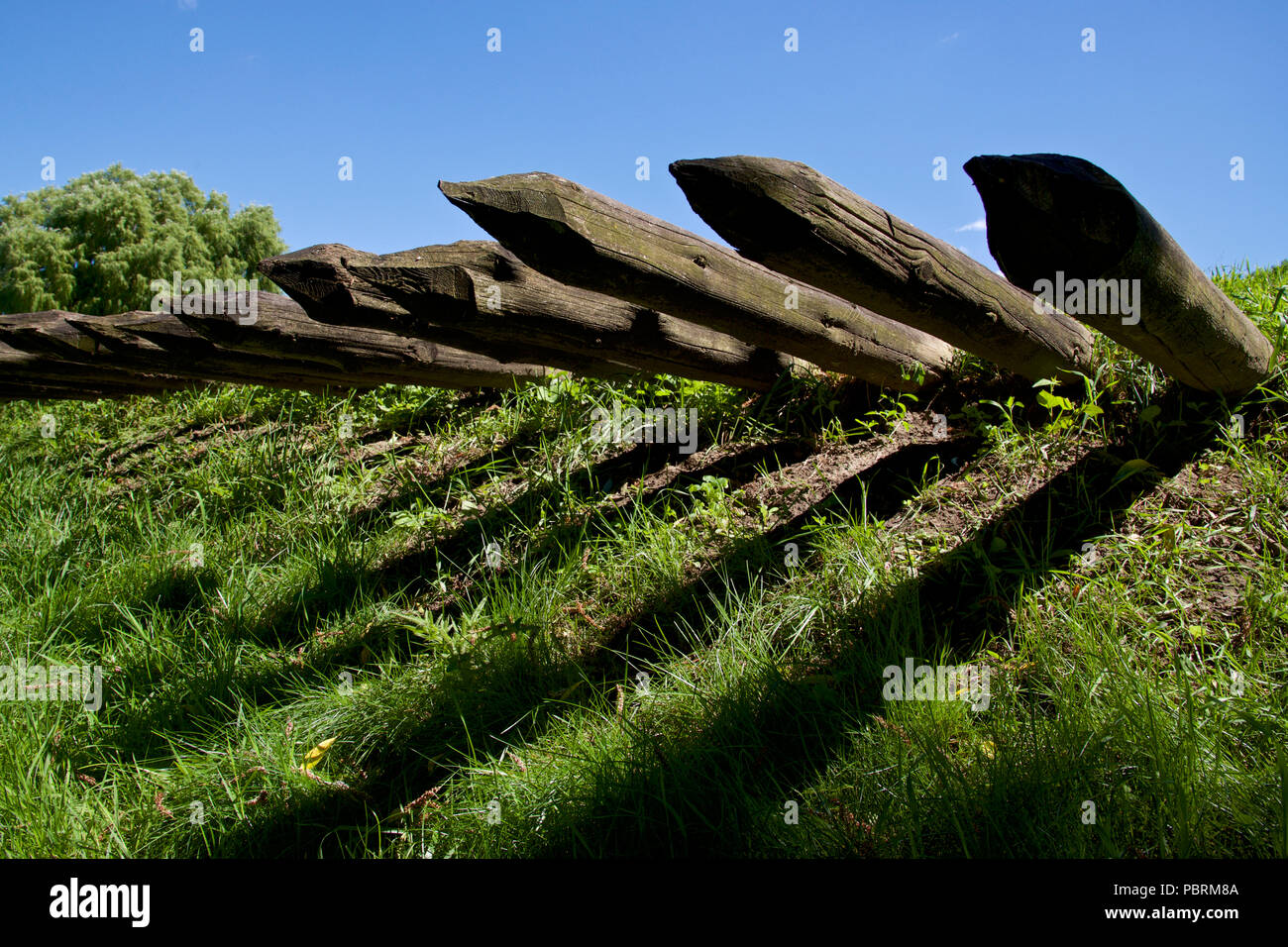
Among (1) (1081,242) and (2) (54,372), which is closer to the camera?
(1) (1081,242)

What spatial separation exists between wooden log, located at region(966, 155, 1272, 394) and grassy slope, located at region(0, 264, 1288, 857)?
111 cm

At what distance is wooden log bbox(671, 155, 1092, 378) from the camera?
7.14ft

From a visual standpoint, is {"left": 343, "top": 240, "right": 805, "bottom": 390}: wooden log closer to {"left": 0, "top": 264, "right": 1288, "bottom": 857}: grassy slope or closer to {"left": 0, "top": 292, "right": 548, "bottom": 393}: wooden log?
{"left": 0, "top": 264, "right": 1288, "bottom": 857}: grassy slope

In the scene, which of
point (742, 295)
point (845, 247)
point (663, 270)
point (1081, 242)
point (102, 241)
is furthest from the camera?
point (102, 241)

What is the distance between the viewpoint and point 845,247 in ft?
7.72

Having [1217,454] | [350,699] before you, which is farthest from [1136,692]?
[350,699]

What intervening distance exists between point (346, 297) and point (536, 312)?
841 millimetres

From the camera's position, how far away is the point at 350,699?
3033 mm

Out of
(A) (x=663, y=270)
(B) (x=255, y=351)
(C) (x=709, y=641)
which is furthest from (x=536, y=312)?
(B) (x=255, y=351)

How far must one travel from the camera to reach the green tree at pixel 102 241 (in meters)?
16.1

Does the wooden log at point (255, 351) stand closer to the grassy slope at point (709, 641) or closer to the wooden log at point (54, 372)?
the wooden log at point (54, 372)

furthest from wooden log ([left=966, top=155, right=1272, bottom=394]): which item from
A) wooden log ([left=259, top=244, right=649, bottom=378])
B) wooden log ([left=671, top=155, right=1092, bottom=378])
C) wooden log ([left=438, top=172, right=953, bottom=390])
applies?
wooden log ([left=259, top=244, right=649, bottom=378])

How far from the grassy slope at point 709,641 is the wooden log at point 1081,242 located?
111 centimetres

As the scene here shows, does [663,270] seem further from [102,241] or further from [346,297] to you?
[102,241]
